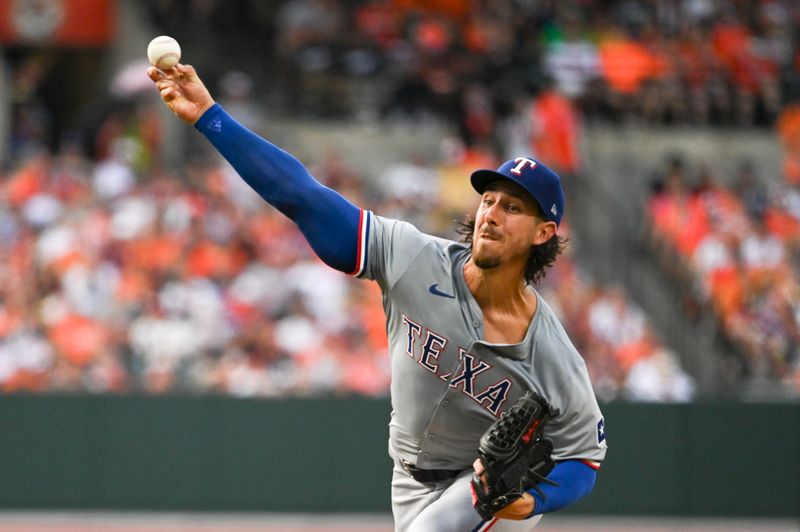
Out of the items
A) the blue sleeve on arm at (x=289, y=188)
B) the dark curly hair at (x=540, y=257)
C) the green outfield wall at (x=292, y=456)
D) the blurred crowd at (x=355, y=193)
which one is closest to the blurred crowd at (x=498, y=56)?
the blurred crowd at (x=355, y=193)

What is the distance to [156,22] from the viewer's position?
15.7 meters

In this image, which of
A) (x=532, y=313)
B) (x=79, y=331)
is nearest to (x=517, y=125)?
(x=79, y=331)

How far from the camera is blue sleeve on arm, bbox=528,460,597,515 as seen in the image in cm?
479

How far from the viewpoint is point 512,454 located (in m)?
4.63

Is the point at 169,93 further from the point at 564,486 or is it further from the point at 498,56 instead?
the point at 498,56

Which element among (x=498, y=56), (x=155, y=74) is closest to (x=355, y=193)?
(x=498, y=56)

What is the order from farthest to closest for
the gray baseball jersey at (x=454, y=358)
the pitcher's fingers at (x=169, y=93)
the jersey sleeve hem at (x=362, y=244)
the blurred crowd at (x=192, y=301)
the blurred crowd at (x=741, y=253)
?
the blurred crowd at (x=741, y=253)
the blurred crowd at (x=192, y=301)
the gray baseball jersey at (x=454, y=358)
the jersey sleeve hem at (x=362, y=244)
the pitcher's fingers at (x=169, y=93)

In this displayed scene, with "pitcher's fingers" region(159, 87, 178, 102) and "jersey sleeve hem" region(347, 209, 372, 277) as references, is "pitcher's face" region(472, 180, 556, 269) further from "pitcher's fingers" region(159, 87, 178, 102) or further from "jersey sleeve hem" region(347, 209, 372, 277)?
"pitcher's fingers" region(159, 87, 178, 102)

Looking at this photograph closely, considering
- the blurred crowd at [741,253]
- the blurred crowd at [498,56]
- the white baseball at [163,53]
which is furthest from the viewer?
the blurred crowd at [498,56]

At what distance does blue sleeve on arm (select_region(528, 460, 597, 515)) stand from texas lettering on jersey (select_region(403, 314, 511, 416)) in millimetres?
320

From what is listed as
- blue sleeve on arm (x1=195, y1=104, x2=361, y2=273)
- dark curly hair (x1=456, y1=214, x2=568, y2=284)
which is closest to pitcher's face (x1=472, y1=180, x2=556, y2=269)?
dark curly hair (x1=456, y1=214, x2=568, y2=284)

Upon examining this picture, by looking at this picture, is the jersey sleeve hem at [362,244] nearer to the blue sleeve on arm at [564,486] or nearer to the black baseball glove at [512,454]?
the black baseball glove at [512,454]

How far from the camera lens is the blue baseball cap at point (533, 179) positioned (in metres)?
4.79

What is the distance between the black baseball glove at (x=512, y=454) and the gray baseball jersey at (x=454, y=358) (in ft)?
0.57
